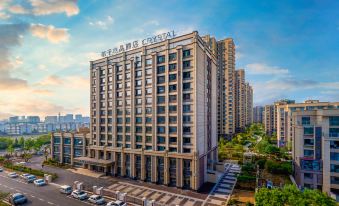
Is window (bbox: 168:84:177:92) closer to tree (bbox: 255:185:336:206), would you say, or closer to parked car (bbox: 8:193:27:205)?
tree (bbox: 255:185:336:206)

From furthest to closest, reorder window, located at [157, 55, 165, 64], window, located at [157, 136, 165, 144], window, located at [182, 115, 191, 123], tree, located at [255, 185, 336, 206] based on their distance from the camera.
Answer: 1. window, located at [157, 55, 165, 64]
2. window, located at [157, 136, 165, 144]
3. window, located at [182, 115, 191, 123]
4. tree, located at [255, 185, 336, 206]

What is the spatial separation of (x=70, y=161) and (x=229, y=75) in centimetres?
9435

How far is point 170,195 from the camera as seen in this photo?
41.9 meters

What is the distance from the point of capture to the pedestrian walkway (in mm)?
38938

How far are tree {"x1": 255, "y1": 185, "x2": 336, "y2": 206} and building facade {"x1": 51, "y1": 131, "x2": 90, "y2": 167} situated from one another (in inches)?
2236

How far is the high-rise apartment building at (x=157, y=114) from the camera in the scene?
46.7 meters

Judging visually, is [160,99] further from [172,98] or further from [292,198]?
[292,198]

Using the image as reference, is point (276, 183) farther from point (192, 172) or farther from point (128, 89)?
point (128, 89)

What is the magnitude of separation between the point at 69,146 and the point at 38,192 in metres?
26.4

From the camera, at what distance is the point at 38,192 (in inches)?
1742

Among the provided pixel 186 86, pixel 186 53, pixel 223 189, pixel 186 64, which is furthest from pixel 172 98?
pixel 223 189

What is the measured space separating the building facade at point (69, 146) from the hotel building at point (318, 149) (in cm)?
6380

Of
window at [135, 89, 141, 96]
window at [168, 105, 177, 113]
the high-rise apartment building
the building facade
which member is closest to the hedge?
the high-rise apartment building

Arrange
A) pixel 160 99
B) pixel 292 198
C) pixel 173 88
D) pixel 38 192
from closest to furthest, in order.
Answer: pixel 292 198 < pixel 38 192 < pixel 173 88 < pixel 160 99
